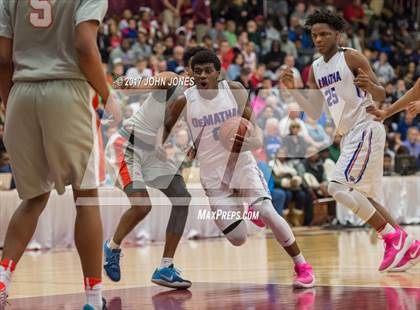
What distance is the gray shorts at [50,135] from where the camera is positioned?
4.90m

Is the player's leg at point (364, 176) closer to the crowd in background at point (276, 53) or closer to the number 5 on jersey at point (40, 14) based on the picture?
the crowd in background at point (276, 53)

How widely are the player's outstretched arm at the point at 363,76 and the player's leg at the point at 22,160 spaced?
3174 millimetres

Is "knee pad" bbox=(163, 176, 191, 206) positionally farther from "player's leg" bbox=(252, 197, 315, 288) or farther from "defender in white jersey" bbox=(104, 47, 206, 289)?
"player's leg" bbox=(252, 197, 315, 288)

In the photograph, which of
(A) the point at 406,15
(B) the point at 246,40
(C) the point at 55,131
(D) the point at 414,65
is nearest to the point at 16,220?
(C) the point at 55,131

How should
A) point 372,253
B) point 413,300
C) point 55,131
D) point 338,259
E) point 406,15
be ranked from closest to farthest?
point 55,131, point 413,300, point 338,259, point 372,253, point 406,15

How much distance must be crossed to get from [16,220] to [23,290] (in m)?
2.13

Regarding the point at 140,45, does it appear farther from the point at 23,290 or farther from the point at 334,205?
the point at 23,290

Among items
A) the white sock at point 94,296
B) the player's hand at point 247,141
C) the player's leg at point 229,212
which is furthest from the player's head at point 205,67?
the white sock at point 94,296

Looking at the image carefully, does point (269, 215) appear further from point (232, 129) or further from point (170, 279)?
point (170, 279)

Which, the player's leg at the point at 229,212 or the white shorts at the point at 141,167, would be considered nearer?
the player's leg at the point at 229,212

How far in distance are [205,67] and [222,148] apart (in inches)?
25.1

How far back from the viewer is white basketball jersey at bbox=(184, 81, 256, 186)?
23.3 ft

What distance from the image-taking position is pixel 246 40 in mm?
18297

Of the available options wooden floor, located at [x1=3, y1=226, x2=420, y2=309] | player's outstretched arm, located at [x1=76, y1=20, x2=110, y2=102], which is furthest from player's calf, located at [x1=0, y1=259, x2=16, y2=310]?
player's outstretched arm, located at [x1=76, y1=20, x2=110, y2=102]
